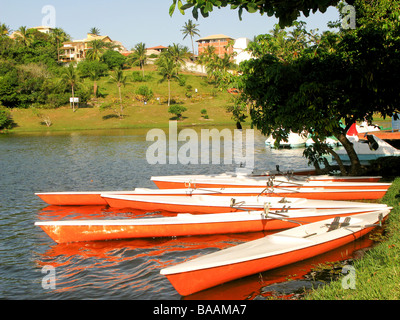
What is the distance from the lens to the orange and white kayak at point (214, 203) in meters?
14.0

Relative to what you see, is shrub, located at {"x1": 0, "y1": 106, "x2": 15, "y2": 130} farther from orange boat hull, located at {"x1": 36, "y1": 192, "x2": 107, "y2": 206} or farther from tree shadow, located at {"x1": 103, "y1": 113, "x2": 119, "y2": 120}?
orange boat hull, located at {"x1": 36, "y1": 192, "x2": 107, "y2": 206}

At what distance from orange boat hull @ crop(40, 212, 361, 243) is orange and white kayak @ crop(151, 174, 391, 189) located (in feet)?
9.67

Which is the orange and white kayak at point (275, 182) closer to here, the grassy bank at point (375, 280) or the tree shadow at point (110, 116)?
the grassy bank at point (375, 280)

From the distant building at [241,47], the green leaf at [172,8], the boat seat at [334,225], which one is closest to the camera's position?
the green leaf at [172,8]

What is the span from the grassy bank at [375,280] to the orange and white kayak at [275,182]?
6.16m

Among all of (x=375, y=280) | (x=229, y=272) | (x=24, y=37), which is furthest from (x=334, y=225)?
(x=24, y=37)

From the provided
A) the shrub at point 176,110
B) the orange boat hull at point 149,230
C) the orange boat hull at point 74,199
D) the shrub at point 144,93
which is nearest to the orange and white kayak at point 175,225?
the orange boat hull at point 149,230

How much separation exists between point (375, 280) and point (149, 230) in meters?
7.44

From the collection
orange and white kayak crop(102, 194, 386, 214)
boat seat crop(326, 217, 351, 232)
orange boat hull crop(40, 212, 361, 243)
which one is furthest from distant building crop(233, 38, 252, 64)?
boat seat crop(326, 217, 351, 232)

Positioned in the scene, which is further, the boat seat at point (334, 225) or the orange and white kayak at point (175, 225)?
the orange and white kayak at point (175, 225)

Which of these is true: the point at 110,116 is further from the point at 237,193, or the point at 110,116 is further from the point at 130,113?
the point at 237,193

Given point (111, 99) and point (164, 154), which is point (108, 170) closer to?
point (164, 154)

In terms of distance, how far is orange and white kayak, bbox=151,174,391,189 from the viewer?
16656mm

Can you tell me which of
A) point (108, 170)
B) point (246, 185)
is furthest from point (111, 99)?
point (246, 185)
